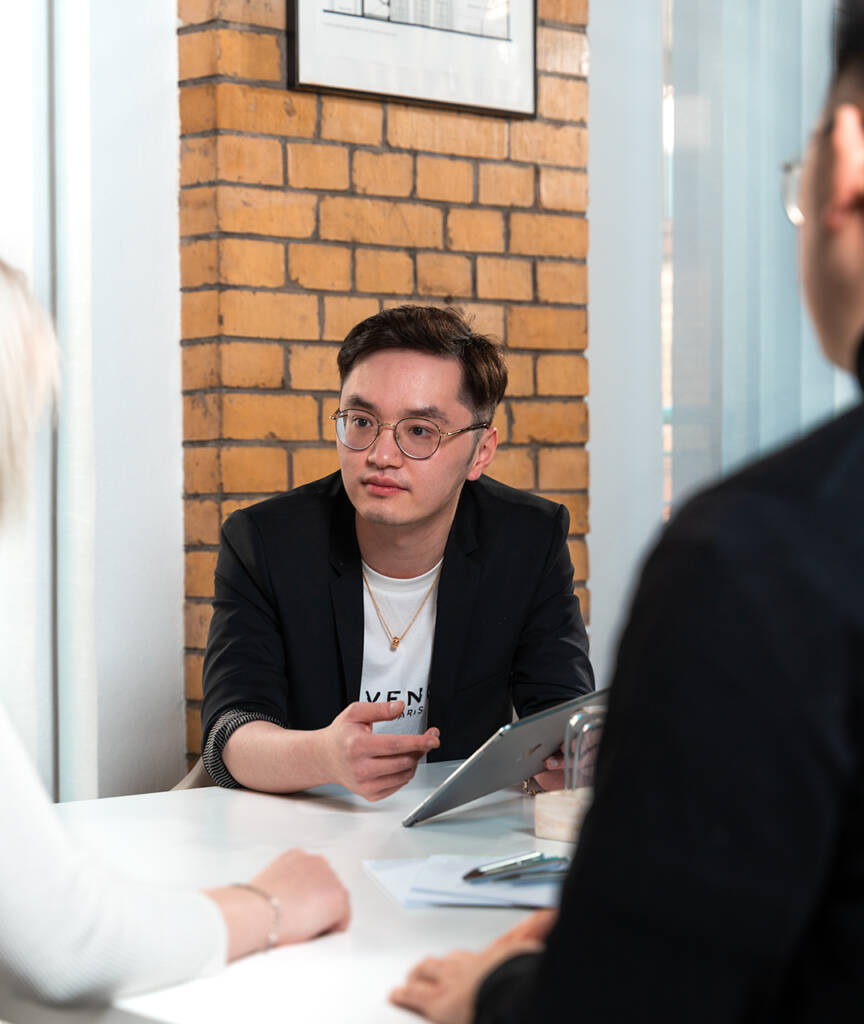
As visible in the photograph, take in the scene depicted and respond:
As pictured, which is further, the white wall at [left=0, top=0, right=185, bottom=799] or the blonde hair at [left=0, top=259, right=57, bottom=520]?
the white wall at [left=0, top=0, right=185, bottom=799]

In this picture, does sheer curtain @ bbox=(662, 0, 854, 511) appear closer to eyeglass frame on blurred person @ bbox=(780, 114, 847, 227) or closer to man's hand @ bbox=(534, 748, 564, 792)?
man's hand @ bbox=(534, 748, 564, 792)

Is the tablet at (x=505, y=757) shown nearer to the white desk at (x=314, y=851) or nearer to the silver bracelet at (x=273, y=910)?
the white desk at (x=314, y=851)

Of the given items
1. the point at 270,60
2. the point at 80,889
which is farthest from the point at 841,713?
the point at 270,60

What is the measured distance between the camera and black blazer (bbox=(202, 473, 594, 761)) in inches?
81.3

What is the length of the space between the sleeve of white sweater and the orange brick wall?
1.62 m

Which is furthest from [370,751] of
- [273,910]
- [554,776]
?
[273,910]

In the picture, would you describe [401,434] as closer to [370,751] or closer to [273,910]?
[370,751]

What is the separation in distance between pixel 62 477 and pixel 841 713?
7.17 ft

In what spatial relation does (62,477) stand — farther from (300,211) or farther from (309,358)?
(300,211)

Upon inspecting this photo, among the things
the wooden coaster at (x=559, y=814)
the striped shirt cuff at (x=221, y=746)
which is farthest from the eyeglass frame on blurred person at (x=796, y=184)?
the striped shirt cuff at (x=221, y=746)

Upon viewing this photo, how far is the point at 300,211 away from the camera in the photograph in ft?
8.59

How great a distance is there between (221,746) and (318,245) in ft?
4.07

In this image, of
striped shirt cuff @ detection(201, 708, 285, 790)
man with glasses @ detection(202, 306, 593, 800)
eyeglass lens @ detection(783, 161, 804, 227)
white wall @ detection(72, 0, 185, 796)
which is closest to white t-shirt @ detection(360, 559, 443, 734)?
man with glasses @ detection(202, 306, 593, 800)

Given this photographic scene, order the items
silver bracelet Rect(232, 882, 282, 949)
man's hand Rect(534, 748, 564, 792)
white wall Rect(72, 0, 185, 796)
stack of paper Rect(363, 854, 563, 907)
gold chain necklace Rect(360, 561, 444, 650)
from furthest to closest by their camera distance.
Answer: white wall Rect(72, 0, 185, 796) < gold chain necklace Rect(360, 561, 444, 650) < man's hand Rect(534, 748, 564, 792) < stack of paper Rect(363, 854, 563, 907) < silver bracelet Rect(232, 882, 282, 949)
